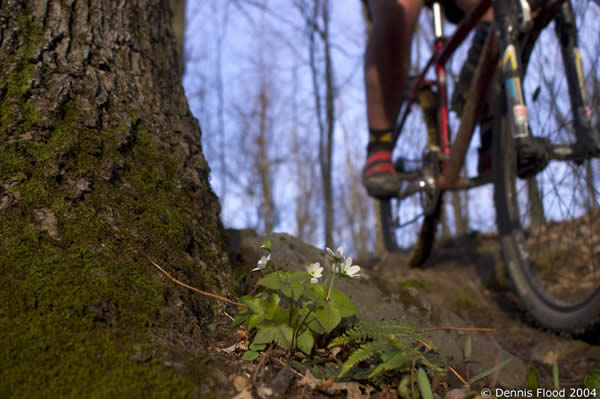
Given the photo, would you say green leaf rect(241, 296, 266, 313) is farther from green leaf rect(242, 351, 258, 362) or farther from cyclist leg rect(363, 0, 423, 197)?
cyclist leg rect(363, 0, 423, 197)

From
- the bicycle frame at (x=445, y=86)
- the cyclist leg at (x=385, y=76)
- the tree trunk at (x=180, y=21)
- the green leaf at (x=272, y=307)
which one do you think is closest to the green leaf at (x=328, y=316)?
the green leaf at (x=272, y=307)

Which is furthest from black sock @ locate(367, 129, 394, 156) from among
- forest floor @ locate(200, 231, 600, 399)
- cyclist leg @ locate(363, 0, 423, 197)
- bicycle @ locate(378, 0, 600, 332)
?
forest floor @ locate(200, 231, 600, 399)

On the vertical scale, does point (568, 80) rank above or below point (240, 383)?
above

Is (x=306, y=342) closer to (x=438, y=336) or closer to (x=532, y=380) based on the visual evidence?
(x=532, y=380)

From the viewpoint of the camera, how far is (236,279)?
4.48ft

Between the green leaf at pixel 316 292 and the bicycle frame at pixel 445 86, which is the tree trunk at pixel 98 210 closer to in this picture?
the green leaf at pixel 316 292

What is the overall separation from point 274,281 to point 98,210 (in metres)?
0.51

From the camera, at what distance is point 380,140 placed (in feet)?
10.5

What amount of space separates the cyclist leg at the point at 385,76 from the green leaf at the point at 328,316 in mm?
2346

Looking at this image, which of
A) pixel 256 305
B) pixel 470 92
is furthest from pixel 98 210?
pixel 470 92

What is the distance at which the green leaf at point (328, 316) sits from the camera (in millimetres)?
864

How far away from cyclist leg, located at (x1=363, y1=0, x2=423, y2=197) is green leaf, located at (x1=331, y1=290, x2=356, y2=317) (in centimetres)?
229

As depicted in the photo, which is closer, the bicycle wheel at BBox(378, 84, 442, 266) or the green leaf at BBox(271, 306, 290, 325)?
the green leaf at BBox(271, 306, 290, 325)

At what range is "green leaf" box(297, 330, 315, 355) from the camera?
902 millimetres
